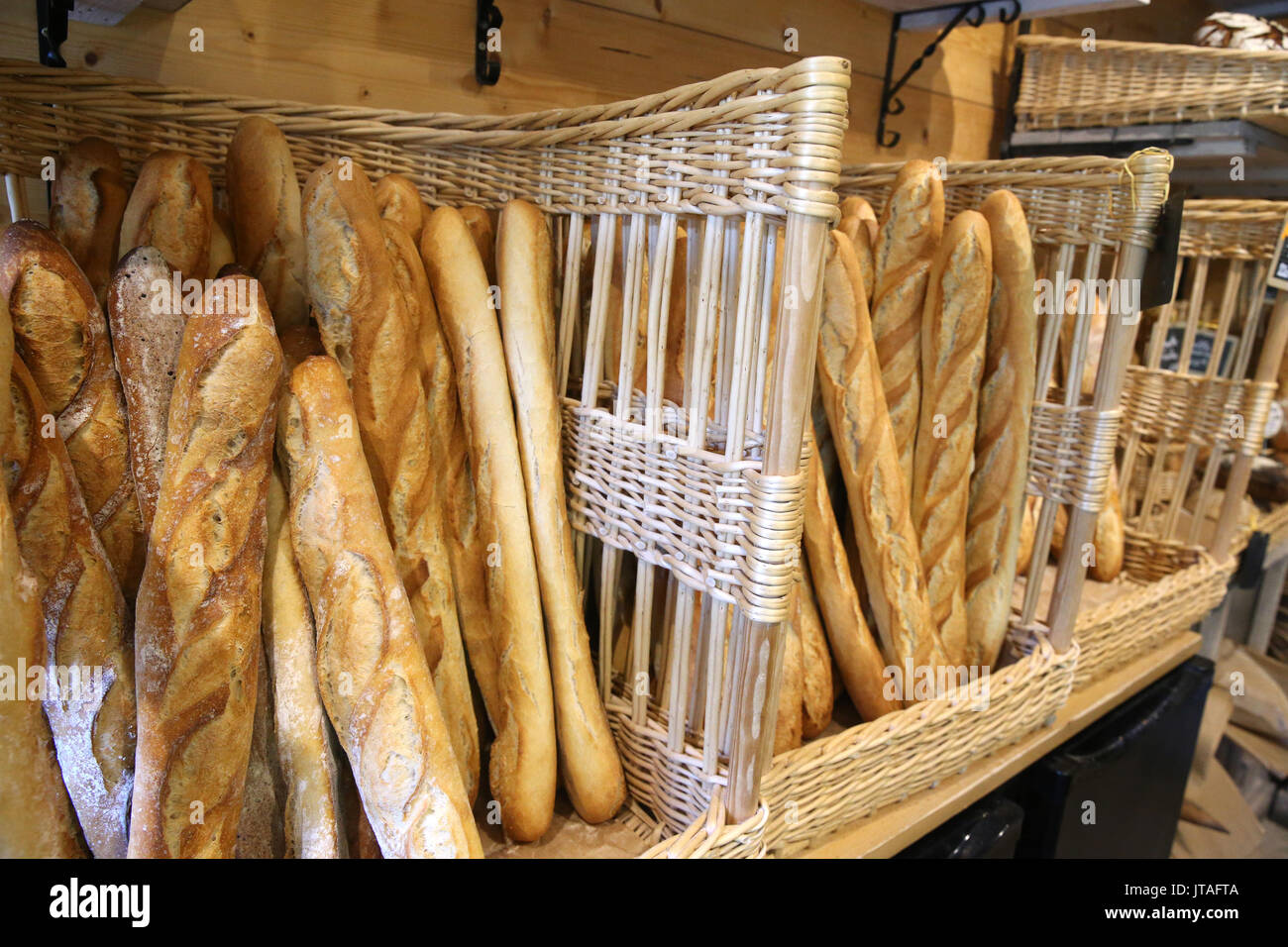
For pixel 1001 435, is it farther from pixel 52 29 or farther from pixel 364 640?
pixel 52 29

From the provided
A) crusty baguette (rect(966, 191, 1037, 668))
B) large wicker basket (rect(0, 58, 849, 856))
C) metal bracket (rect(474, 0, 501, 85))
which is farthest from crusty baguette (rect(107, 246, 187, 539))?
crusty baguette (rect(966, 191, 1037, 668))

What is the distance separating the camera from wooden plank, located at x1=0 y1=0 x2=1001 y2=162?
1.05m

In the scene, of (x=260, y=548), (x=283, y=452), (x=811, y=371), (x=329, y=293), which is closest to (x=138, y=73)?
(x=329, y=293)

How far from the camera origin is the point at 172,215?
83cm

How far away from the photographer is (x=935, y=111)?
2121 mm

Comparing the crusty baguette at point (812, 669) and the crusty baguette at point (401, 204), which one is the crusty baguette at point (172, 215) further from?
the crusty baguette at point (812, 669)

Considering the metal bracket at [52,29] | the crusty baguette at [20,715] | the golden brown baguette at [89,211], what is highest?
the metal bracket at [52,29]

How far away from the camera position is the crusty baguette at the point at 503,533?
97 cm

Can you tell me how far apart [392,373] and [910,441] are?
0.79 metres

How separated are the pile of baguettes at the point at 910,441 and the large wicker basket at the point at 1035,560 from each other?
2.9 inches

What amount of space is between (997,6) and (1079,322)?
87cm

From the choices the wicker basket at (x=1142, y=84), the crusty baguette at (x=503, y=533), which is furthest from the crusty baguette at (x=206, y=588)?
the wicker basket at (x=1142, y=84)

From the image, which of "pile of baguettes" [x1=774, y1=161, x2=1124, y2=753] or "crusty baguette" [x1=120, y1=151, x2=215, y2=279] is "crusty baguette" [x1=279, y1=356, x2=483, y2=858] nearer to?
"crusty baguette" [x1=120, y1=151, x2=215, y2=279]
